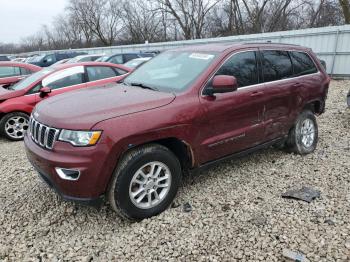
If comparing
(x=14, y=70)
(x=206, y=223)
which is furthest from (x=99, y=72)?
(x=206, y=223)

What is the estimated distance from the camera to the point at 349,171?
429 cm

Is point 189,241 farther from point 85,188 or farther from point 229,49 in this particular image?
point 229,49

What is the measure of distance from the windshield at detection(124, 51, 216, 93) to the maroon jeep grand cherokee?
1 cm

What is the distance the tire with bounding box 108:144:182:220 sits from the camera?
2.93 m

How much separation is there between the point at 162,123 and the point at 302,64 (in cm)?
292

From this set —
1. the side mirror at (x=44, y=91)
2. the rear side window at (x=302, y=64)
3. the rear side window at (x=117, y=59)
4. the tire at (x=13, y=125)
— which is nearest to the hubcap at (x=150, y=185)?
the rear side window at (x=302, y=64)

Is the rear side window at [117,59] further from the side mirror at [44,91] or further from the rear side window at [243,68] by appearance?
the rear side window at [243,68]

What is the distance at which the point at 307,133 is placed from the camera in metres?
5.04

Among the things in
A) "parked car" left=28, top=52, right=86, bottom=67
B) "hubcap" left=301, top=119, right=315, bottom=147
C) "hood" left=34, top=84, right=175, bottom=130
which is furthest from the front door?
"parked car" left=28, top=52, right=86, bottom=67

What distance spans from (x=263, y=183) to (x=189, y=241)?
1.56 metres

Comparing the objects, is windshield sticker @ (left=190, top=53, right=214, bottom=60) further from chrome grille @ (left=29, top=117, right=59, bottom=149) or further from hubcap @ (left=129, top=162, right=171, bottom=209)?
chrome grille @ (left=29, top=117, right=59, bottom=149)

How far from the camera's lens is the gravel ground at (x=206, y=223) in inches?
110

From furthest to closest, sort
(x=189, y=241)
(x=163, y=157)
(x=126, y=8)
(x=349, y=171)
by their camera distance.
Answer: (x=126, y=8), (x=349, y=171), (x=163, y=157), (x=189, y=241)

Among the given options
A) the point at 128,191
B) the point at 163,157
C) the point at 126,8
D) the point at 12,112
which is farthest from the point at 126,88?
the point at 126,8
